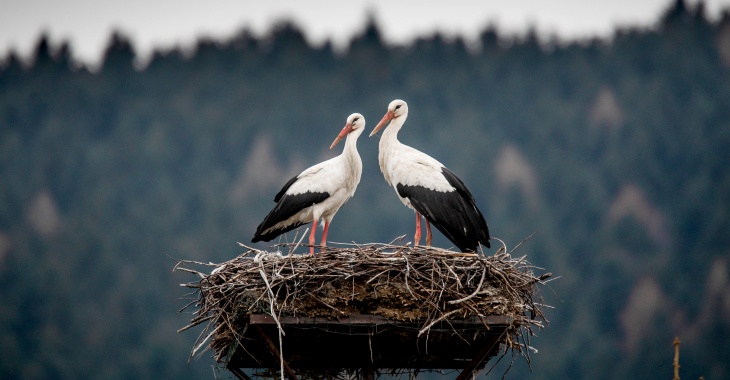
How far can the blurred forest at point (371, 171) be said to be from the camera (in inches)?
1892

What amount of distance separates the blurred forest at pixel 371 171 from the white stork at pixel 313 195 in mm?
27067

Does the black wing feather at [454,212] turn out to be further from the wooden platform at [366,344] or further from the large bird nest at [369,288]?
the wooden platform at [366,344]

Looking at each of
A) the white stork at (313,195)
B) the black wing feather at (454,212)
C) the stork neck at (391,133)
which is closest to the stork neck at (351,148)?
the white stork at (313,195)

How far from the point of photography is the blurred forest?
158 ft

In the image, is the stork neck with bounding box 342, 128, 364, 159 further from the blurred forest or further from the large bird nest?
the blurred forest

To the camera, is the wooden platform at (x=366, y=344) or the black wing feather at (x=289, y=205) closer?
the wooden platform at (x=366, y=344)

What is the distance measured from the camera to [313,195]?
528 inches

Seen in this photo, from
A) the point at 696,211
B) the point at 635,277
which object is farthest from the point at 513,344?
the point at 696,211

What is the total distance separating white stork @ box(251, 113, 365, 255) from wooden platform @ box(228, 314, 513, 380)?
2050 millimetres

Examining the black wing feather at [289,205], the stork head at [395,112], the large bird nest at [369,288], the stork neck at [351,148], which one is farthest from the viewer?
the stork head at [395,112]

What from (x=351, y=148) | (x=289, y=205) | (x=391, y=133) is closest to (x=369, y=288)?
(x=289, y=205)

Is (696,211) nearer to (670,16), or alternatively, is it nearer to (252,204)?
(670,16)

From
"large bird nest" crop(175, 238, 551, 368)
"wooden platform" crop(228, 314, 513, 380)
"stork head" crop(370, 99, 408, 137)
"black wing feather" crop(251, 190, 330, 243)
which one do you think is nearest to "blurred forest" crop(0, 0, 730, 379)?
"stork head" crop(370, 99, 408, 137)

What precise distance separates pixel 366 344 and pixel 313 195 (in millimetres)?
2619
